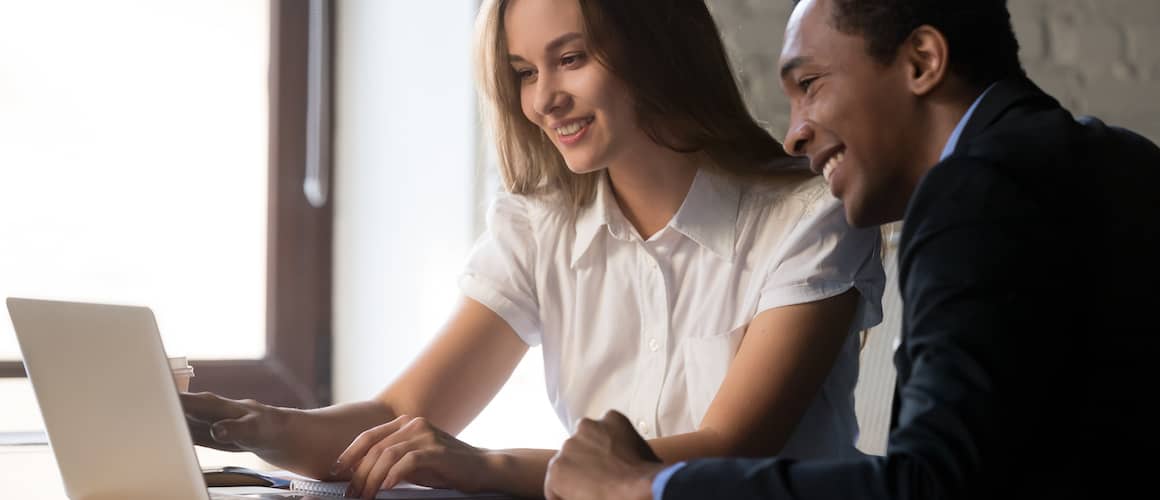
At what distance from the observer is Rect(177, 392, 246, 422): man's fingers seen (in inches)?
45.4

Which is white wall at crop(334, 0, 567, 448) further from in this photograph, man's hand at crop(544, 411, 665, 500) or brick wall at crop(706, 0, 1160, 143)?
man's hand at crop(544, 411, 665, 500)

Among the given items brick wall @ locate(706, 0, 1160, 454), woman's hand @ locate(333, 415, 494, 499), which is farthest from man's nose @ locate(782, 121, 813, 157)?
brick wall @ locate(706, 0, 1160, 454)

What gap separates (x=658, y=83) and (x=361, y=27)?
90 cm

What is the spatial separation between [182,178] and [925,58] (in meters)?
1.50

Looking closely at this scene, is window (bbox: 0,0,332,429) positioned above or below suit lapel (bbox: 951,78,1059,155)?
below

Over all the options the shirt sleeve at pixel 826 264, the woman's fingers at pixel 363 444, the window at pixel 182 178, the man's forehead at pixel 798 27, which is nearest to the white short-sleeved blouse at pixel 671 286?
the shirt sleeve at pixel 826 264

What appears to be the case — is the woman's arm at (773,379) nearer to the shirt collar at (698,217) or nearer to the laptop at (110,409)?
the shirt collar at (698,217)

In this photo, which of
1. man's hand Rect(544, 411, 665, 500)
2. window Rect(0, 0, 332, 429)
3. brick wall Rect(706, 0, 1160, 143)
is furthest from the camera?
brick wall Rect(706, 0, 1160, 143)

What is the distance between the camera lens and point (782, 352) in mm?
1245

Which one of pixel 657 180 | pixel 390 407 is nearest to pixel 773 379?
pixel 657 180

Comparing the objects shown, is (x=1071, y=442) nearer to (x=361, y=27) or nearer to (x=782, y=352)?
(x=782, y=352)

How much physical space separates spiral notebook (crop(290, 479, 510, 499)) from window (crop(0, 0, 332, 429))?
38.1 inches

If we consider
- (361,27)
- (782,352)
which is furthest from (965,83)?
(361,27)

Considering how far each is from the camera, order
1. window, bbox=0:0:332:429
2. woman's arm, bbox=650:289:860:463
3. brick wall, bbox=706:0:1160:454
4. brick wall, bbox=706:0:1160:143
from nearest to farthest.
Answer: woman's arm, bbox=650:289:860:463 < window, bbox=0:0:332:429 < brick wall, bbox=706:0:1160:454 < brick wall, bbox=706:0:1160:143
